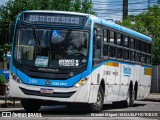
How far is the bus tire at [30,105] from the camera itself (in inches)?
696

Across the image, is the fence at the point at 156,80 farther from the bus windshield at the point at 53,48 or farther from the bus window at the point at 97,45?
the bus windshield at the point at 53,48

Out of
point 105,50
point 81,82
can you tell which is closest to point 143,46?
point 105,50

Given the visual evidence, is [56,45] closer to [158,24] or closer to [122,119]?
[122,119]

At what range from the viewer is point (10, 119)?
48.2 ft

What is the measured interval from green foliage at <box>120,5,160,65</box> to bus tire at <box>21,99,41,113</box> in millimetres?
28066

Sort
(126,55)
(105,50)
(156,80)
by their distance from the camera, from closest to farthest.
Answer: (105,50) → (126,55) → (156,80)

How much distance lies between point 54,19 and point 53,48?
3.39 feet

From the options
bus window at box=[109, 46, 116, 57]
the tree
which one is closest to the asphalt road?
bus window at box=[109, 46, 116, 57]

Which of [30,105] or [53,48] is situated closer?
[53,48]

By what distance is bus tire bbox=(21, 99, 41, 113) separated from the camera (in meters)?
17.7

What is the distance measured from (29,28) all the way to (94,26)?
213 cm

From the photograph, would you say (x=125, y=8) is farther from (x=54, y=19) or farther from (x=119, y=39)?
(x=54, y=19)

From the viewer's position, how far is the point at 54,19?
1728 cm

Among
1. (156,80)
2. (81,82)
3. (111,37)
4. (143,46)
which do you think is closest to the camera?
(81,82)
